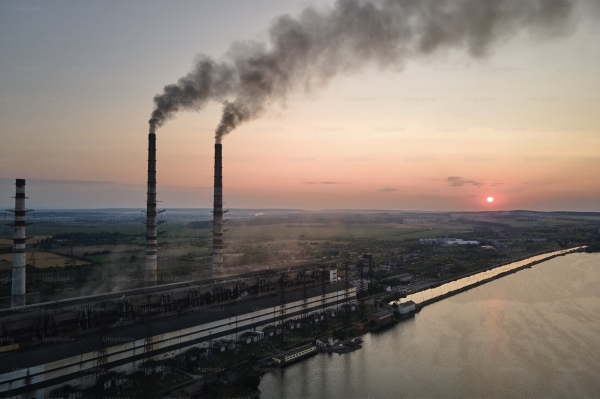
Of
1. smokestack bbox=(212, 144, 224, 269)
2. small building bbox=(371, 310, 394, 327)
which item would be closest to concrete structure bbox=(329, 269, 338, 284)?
small building bbox=(371, 310, 394, 327)

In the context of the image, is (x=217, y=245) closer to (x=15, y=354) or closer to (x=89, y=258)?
(x=15, y=354)

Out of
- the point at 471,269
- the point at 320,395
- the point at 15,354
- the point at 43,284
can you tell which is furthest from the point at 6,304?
the point at 471,269

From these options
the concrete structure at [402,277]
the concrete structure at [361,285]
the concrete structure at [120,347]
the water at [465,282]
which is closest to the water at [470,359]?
the water at [465,282]

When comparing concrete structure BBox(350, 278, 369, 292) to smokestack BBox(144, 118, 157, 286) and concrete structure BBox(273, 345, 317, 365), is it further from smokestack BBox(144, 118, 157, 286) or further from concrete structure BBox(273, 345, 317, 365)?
smokestack BBox(144, 118, 157, 286)

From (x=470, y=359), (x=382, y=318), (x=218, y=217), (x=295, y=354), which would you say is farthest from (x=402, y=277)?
(x=295, y=354)

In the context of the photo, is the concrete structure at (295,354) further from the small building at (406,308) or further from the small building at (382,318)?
the small building at (406,308)

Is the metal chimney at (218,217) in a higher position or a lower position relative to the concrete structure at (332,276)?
higher
